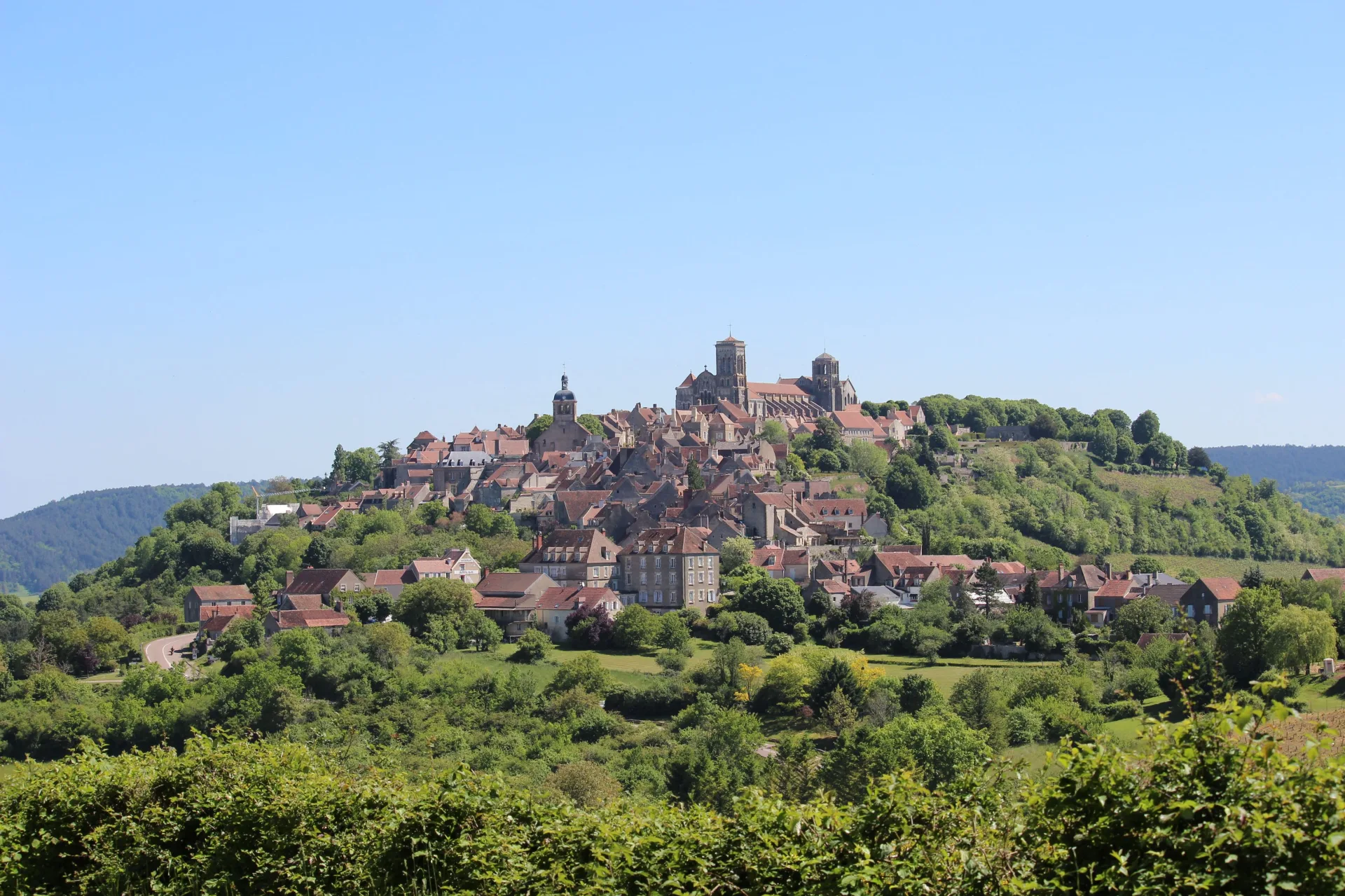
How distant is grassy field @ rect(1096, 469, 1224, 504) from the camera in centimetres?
11212

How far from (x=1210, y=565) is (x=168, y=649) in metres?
62.6

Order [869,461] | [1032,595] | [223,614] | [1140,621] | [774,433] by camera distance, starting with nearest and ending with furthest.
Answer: [1140,621]
[1032,595]
[223,614]
[869,461]
[774,433]

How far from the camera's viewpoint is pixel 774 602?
67000 millimetres

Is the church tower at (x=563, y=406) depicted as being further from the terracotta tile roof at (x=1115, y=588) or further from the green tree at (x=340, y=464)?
the terracotta tile roof at (x=1115, y=588)

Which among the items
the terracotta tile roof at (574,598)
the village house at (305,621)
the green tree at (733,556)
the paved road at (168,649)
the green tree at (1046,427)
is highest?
→ the green tree at (1046,427)

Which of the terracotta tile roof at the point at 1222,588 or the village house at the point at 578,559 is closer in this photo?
the terracotta tile roof at the point at 1222,588

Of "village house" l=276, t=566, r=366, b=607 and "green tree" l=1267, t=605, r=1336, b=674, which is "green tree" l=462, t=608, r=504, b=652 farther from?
"green tree" l=1267, t=605, r=1336, b=674

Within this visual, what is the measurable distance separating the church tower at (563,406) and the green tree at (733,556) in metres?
37.7

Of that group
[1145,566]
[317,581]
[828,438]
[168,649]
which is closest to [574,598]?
[317,581]

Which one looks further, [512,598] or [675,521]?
A: [675,521]

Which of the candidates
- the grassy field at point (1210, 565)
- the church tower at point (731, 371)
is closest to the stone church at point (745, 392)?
the church tower at point (731, 371)

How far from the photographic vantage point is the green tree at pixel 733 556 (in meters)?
74.3

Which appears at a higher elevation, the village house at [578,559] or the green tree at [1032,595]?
the village house at [578,559]

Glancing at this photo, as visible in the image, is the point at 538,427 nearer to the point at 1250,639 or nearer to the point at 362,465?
the point at 362,465
